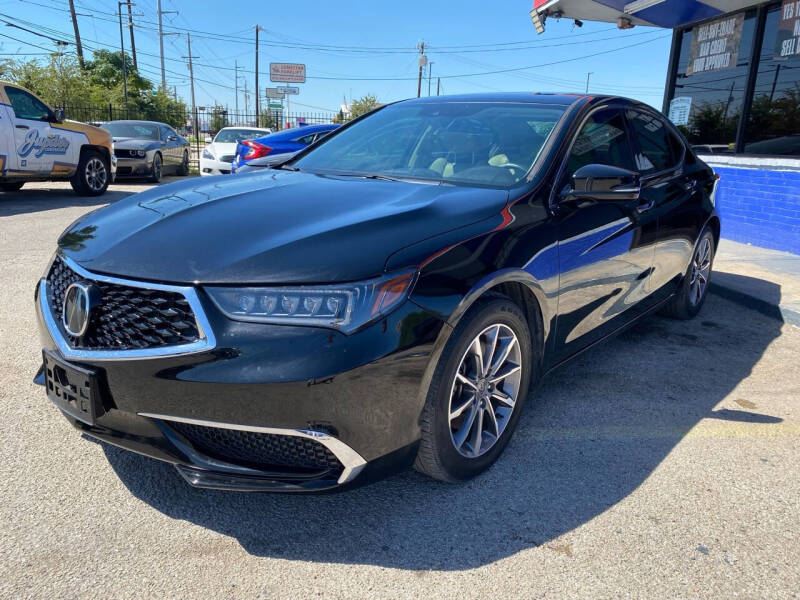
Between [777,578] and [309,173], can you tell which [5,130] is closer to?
[309,173]

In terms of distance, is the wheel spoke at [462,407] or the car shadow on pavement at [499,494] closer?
the car shadow on pavement at [499,494]

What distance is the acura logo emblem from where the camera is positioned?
6.97 feet

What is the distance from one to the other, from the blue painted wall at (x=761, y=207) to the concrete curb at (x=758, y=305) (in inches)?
63.1

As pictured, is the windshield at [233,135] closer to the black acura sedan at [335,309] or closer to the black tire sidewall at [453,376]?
the black acura sedan at [335,309]

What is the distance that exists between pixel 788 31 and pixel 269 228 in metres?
8.80

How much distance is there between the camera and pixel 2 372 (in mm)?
3496

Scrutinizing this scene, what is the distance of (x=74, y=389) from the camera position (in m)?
2.17

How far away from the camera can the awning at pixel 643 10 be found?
356 inches

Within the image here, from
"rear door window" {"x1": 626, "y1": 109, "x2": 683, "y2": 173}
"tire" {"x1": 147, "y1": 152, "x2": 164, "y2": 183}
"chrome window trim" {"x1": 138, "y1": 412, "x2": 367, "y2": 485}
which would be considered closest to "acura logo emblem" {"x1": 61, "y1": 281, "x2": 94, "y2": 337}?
"chrome window trim" {"x1": 138, "y1": 412, "x2": 367, "y2": 485}

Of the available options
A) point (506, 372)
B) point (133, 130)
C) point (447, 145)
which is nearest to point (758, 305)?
point (447, 145)

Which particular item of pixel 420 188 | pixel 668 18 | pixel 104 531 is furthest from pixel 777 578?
pixel 668 18

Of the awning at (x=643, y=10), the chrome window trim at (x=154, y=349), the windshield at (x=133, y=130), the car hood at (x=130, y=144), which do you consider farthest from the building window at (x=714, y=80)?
the windshield at (x=133, y=130)

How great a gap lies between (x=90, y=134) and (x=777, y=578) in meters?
11.6

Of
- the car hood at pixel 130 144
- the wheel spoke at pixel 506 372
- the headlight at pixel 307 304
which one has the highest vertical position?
the headlight at pixel 307 304
